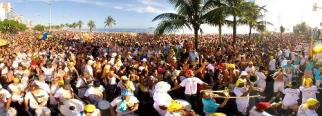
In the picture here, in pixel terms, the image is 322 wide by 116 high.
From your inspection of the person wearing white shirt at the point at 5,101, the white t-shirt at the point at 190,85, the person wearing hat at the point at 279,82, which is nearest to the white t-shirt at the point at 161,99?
the white t-shirt at the point at 190,85

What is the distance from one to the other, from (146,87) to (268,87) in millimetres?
6014

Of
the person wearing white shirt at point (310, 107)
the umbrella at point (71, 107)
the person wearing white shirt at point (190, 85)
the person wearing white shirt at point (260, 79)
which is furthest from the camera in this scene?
the person wearing white shirt at point (260, 79)

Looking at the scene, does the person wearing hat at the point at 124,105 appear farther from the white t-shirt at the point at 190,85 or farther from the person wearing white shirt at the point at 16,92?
the person wearing white shirt at the point at 16,92

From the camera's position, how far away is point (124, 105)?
25.0 feet

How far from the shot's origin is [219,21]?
61.0 ft

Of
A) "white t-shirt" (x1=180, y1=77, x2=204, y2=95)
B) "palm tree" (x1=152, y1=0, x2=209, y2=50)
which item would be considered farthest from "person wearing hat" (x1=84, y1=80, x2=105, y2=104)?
"palm tree" (x1=152, y1=0, x2=209, y2=50)

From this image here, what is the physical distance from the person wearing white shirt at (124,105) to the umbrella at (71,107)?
71 cm

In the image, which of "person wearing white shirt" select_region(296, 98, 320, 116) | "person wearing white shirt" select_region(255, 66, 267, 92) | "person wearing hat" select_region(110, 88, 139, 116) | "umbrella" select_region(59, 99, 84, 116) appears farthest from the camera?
"person wearing white shirt" select_region(255, 66, 267, 92)

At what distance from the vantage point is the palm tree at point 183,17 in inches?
726

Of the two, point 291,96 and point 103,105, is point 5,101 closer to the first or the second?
point 103,105

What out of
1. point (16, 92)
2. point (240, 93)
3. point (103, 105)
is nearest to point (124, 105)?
point (103, 105)

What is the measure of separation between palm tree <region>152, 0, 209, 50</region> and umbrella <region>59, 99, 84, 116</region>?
35.6ft

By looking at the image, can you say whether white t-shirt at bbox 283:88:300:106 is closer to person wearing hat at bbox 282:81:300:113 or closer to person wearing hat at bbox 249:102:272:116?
person wearing hat at bbox 282:81:300:113

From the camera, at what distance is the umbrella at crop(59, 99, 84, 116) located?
805cm
